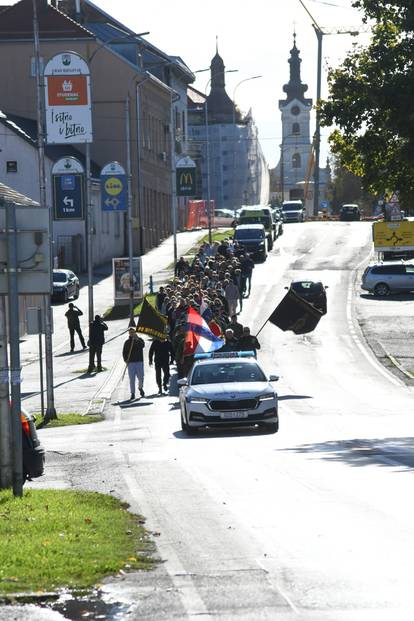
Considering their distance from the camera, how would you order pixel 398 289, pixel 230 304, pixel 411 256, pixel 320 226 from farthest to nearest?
1. pixel 320 226
2. pixel 411 256
3. pixel 398 289
4. pixel 230 304

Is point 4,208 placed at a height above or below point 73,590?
above

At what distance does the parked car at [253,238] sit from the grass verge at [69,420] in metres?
45.6

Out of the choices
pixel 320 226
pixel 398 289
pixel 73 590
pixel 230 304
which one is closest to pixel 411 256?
pixel 398 289

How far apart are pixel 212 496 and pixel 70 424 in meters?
14.7

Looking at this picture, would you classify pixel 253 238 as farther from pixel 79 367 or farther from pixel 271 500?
pixel 271 500

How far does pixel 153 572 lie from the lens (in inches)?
446

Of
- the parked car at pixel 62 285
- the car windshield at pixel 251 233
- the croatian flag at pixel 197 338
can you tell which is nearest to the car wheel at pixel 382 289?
the parked car at pixel 62 285

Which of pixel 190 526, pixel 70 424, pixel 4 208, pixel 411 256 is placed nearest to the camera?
pixel 190 526

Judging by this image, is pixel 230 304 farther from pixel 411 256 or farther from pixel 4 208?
pixel 4 208

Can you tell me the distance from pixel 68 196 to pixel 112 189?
8.01 m

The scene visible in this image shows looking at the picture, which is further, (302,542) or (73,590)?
(302,542)

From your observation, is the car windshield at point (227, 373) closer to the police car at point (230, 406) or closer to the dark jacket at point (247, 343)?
the police car at point (230, 406)

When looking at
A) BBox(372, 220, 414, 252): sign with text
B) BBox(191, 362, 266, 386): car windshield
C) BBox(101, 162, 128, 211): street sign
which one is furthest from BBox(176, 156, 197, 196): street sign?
BBox(191, 362, 266, 386): car windshield

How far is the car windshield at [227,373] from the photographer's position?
87.9ft
